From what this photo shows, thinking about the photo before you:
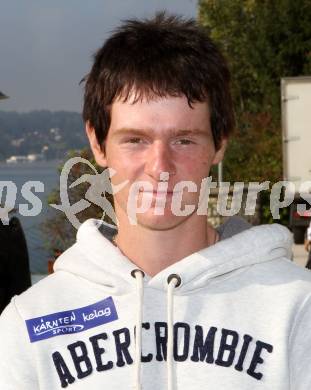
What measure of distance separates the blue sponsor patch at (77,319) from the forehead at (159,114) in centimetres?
52

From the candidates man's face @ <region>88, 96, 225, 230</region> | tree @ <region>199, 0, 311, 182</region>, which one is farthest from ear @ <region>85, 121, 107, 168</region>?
tree @ <region>199, 0, 311, 182</region>

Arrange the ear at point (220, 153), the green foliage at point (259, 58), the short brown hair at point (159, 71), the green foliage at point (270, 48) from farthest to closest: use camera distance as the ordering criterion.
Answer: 1. the green foliage at point (270, 48)
2. the green foliage at point (259, 58)
3. the ear at point (220, 153)
4. the short brown hair at point (159, 71)

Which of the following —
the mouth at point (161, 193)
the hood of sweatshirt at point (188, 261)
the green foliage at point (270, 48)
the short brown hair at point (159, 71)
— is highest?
the green foliage at point (270, 48)

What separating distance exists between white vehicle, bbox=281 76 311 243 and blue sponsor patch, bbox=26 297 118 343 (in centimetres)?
2013

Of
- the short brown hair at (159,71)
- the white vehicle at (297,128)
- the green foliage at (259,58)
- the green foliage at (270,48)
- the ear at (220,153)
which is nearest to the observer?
the short brown hair at (159,71)

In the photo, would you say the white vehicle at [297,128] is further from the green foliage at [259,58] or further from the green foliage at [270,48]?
the green foliage at [270,48]

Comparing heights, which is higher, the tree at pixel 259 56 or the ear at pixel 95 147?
the tree at pixel 259 56

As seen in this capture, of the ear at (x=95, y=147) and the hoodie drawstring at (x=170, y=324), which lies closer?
the hoodie drawstring at (x=170, y=324)

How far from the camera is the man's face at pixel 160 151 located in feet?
8.99

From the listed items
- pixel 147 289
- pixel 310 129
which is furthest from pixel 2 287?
pixel 310 129

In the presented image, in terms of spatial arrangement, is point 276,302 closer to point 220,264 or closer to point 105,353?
point 220,264

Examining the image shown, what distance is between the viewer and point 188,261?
2898mm

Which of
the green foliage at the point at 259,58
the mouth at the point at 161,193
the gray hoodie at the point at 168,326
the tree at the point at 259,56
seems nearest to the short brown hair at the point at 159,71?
the mouth at the point at 161,193

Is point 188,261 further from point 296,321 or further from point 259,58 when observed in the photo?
point 259,58
